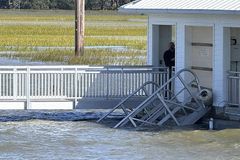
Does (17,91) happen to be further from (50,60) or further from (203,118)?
(50,60)

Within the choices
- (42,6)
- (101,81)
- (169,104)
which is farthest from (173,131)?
(42,6)

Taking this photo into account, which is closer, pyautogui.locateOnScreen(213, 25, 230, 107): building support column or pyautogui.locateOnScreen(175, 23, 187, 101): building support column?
pyautogui.locateOnScreen(213, 25, 230, 107): building support column

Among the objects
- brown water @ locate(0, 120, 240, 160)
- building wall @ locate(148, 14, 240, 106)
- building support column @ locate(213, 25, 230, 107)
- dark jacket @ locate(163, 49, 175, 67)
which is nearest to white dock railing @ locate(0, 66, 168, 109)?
dark jacket @ locate(163, 49, 175, 67)

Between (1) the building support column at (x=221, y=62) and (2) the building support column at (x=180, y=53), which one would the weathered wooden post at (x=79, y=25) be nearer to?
(2) the building support column at (x=180, y=53)

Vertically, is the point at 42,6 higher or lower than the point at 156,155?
higher

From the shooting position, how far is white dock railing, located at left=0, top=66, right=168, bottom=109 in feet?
80.5

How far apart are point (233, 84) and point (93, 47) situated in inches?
1269

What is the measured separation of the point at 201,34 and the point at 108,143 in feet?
16.9

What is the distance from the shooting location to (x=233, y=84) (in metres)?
23.5

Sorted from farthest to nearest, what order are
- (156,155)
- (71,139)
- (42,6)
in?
(42,6) → (71,139) → (156,155)

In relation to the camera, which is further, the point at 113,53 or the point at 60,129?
the point at 113,53

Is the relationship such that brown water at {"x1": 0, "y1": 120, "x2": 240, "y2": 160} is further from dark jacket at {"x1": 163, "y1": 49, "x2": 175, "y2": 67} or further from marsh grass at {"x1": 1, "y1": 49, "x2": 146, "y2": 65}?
marsh grass at {"x1": 1, "y1": 49, "x2": 146, "y2": 65}

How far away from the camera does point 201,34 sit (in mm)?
25125

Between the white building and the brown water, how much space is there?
1904mm
